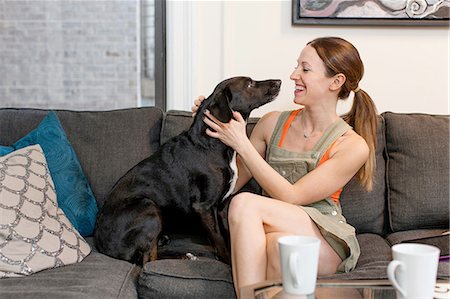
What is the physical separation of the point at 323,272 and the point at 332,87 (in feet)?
2.23

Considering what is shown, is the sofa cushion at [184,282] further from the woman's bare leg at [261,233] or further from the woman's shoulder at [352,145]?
the woman's shoulder at [352,145]

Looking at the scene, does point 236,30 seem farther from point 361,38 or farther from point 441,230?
point 441,230

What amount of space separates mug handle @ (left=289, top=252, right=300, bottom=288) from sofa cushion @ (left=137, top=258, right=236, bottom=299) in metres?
0.67

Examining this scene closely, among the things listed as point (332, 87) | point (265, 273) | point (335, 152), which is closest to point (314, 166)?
point (335, 152)

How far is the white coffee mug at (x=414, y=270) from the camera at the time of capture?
4.00 ft

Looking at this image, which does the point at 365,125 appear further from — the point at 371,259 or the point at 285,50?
the point at 285,50

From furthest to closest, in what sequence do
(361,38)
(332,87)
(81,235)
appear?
(361,38) < (81,235) < (332,87)

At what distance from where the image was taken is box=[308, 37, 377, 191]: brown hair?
2273mm

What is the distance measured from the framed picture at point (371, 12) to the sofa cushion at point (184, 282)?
4.66 feet

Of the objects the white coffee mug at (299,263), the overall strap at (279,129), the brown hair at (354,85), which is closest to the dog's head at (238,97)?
the overall strap at (279,129)

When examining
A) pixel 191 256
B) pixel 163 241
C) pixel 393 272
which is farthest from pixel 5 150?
pixel 393 272

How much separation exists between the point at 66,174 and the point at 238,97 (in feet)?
2.38

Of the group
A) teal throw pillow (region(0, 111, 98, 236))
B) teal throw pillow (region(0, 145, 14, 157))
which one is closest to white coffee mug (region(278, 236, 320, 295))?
teal throw pillow (region(0, 111, 98, 236))

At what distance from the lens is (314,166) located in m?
2.26
